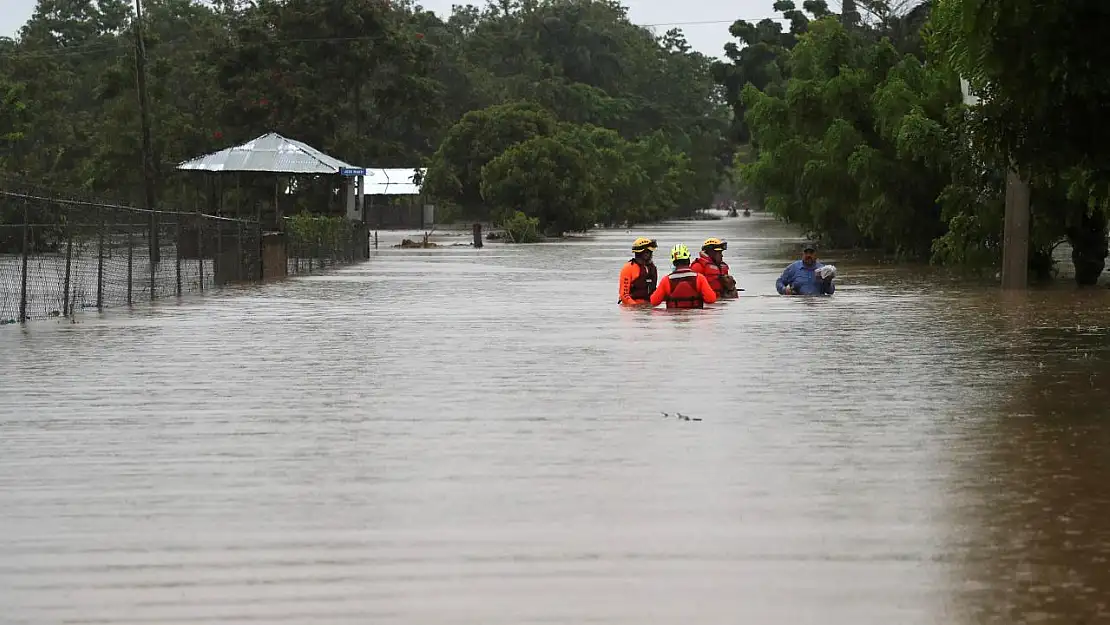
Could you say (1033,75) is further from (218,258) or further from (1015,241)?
(218,258)

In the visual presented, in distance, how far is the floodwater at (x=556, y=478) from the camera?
24.7 ft

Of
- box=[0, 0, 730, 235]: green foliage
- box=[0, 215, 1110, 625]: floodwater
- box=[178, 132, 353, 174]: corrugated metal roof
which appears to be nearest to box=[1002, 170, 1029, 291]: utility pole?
box=[0, 215, 1110, 625]: floodwater

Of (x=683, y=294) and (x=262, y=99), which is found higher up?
(x=262, y=99)

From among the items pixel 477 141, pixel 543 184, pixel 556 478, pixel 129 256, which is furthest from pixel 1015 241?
pixel 477 141

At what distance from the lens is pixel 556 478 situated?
1066cm

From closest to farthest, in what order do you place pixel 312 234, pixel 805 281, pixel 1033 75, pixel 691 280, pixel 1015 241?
pixel 1033 75 < pixel 691 280 < pixel 805 281 < pixel 1015 241 < pixel 312 234

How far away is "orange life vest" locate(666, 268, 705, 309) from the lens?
26.4 meters

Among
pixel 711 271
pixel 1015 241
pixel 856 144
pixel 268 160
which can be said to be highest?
pixel 856 144

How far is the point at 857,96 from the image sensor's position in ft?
174

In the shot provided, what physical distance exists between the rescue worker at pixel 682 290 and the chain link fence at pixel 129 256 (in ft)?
24.2

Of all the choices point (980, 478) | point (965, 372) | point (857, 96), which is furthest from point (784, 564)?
point (857, 96)

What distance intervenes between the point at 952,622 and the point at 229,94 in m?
87.2

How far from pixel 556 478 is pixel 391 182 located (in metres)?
98.8

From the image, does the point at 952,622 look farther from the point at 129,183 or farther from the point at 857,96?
the point at 129,183
